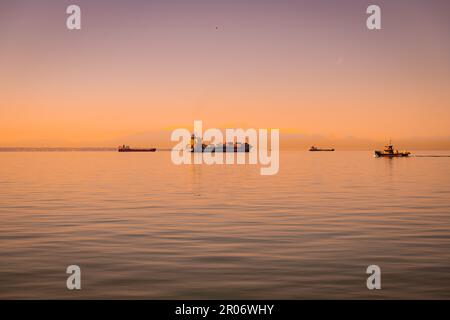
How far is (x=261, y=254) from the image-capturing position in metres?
19.5

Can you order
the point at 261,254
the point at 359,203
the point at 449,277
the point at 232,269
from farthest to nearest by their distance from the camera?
the point at 359,203, the point at 261,254, the point at 232,269, the point at 449,277

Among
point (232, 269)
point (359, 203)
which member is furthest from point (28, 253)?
point (359, 203)

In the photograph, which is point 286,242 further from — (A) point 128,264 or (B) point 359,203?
(B) point 359,203

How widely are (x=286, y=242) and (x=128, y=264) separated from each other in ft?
23.5

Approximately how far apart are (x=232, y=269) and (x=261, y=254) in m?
2.63

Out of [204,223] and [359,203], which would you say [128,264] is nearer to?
[204,223]

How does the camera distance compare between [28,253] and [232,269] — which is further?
[28,253]

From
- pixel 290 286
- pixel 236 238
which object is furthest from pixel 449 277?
pixel 236 238

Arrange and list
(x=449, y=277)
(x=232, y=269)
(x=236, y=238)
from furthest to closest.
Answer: (x=236, y=238)
(x=232, y=269)
(x=449, y=277)
